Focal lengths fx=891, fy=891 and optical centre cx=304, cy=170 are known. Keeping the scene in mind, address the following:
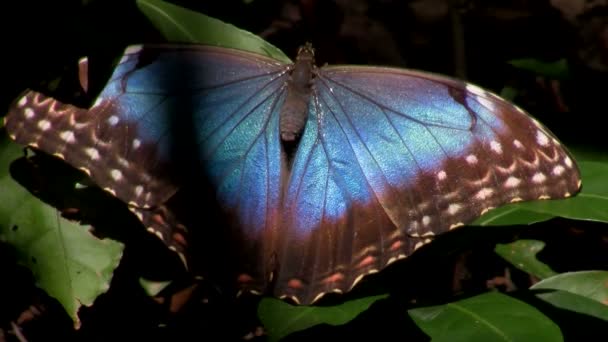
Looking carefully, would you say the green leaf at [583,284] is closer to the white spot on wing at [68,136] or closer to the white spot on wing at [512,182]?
the white spot on wing at [512,182]

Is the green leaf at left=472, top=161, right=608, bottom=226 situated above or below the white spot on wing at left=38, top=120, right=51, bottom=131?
below

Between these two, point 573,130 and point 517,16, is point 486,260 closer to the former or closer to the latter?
point 573,130

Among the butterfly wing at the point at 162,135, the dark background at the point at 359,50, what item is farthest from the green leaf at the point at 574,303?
the butterfly wing at the point at 162,135

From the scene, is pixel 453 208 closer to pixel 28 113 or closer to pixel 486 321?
pixel 486 321

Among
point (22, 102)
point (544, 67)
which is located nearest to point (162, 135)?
point (22, 102)

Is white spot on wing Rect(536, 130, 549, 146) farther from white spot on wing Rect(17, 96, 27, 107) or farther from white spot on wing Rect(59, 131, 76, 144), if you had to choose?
white spot on wing Rect(17, 96, 27, 107)

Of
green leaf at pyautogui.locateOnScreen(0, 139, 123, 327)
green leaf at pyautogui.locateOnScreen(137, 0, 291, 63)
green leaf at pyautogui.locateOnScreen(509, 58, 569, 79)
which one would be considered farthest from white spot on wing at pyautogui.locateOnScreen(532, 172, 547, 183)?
green leaf at pyautogui.locateOnScreen(0, 139, 123, 327)
